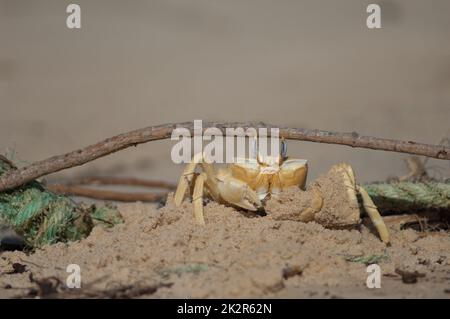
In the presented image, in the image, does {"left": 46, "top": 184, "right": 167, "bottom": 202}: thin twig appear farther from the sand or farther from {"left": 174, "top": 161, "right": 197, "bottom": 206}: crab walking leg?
{"left": 174, "top": 161, "right": 197, "bottom": 206}: crab walking leg

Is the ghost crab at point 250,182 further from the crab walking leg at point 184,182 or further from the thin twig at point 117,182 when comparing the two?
the thin twig at point 117,182

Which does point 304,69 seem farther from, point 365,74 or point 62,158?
point 62,158

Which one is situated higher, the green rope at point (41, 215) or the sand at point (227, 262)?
the green rope at point (41, 215)

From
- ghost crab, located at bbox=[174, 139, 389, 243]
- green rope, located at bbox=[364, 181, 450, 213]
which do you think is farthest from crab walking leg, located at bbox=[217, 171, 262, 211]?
green rope, located at bbox=[364, 181, 450, 213]

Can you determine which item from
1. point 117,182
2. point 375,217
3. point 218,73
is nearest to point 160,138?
point 375,217

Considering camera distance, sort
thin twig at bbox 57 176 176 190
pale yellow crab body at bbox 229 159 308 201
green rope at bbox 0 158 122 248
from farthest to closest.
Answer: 1. thin twig at bbox 57 176 176 190
2. green rope at bbox 0 158 122 248
3. pale yellow crab body at bbox 229 159 308 201

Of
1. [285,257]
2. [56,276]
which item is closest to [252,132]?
[285,257]

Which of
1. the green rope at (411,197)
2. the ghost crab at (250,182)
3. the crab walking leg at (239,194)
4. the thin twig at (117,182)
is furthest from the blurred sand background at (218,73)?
the crab walking leg at (239,194)
